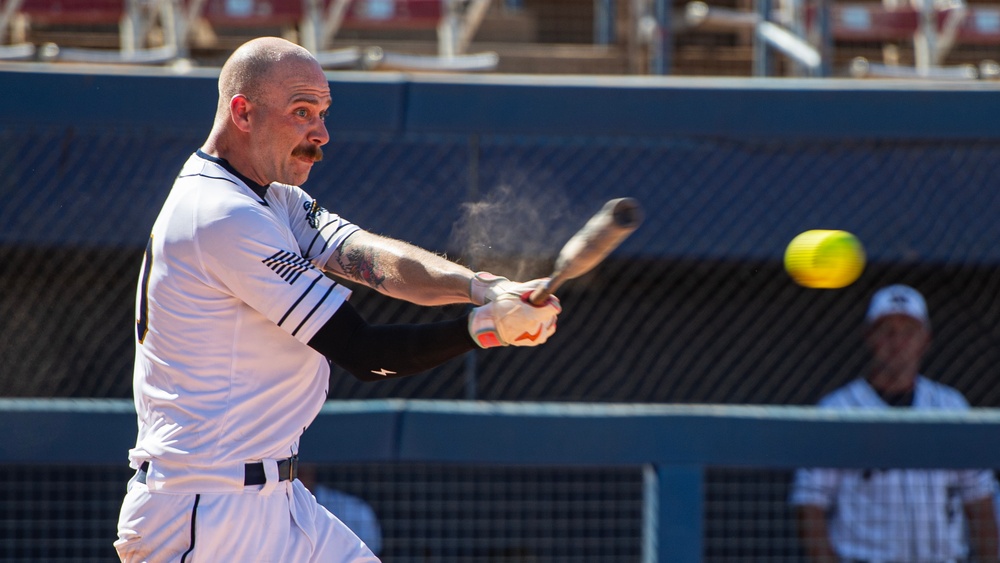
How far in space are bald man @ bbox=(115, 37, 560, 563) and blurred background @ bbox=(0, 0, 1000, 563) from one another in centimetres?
153

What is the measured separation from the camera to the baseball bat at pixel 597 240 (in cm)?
207

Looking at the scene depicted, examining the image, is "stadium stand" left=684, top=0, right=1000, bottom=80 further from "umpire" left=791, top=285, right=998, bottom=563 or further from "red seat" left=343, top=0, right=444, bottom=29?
"umpire" left=791, top=285, right=998, bottom=563

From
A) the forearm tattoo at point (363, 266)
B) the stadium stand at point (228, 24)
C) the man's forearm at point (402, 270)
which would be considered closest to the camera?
the man's forearm at point (402, 270)

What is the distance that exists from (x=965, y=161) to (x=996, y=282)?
105cm

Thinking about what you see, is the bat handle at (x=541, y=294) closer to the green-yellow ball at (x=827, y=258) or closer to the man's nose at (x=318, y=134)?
the man's nose at (x=318, y=134)

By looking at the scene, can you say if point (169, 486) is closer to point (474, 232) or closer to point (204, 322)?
point (204, 322)

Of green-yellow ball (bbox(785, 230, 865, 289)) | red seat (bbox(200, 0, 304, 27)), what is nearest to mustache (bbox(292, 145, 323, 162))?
green-yellow ball (bbox(785, 230, 865, 289))

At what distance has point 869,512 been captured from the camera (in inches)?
187

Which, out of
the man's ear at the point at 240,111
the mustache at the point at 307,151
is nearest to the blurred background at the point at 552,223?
the mustache at the point at 307,151

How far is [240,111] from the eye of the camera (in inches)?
102

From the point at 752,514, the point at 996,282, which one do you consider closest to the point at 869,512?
the point at 752,514

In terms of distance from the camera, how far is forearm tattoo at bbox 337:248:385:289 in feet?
9.04

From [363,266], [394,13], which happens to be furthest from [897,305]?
[394,13]

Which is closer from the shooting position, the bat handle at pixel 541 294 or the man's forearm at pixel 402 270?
the bat handle at pixel 541 294
